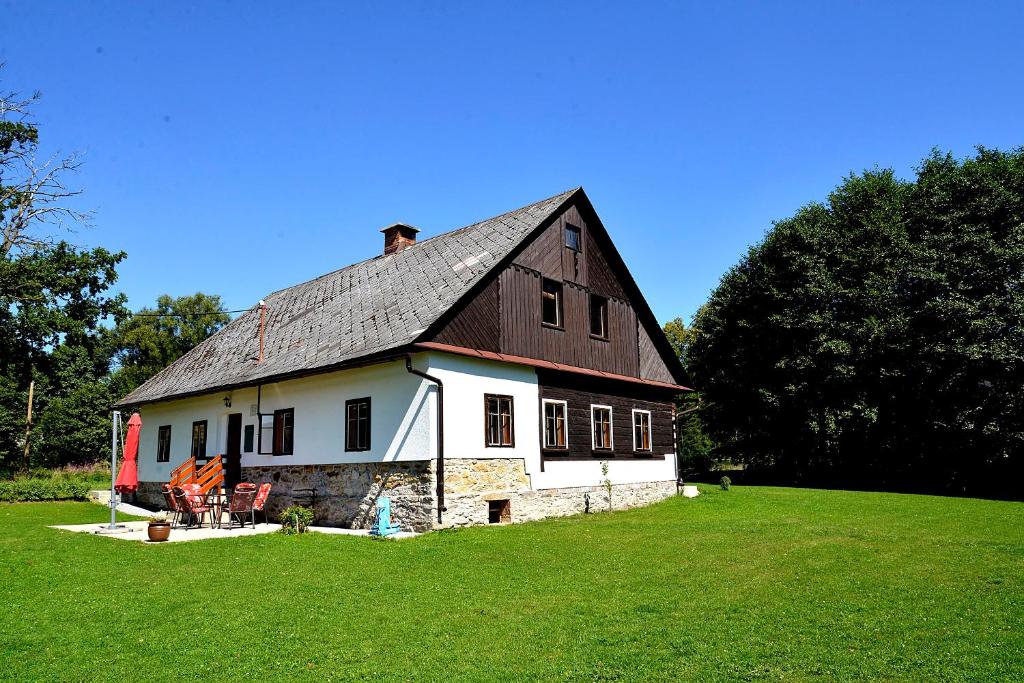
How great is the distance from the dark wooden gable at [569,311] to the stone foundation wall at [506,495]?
2.60 m

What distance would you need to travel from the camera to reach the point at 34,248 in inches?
1131

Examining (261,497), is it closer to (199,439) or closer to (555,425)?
(199,439)

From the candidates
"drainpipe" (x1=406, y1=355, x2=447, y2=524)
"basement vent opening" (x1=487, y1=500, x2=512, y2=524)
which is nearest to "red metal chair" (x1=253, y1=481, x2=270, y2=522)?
"drainpipe" (x1=406, y1=355, x2=447, y2=524)

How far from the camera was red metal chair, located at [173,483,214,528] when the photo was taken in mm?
16078

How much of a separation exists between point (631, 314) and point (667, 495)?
17.8 feet

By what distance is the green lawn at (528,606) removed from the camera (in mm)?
6344

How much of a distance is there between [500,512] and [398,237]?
10.9 m

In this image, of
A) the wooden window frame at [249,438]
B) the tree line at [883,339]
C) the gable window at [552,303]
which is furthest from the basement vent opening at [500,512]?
the tree line at [883,339]

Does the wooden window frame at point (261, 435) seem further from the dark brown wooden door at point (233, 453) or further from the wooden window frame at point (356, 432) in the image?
the wooden window frame at point (356, 432)

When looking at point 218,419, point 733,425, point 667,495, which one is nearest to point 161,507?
point 218,419

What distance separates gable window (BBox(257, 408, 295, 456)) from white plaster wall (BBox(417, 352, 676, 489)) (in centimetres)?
477

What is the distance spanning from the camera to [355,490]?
15781mm

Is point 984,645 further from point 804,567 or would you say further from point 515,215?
point 515,215

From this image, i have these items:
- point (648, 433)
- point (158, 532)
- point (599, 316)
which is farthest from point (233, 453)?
point (648, 433)
